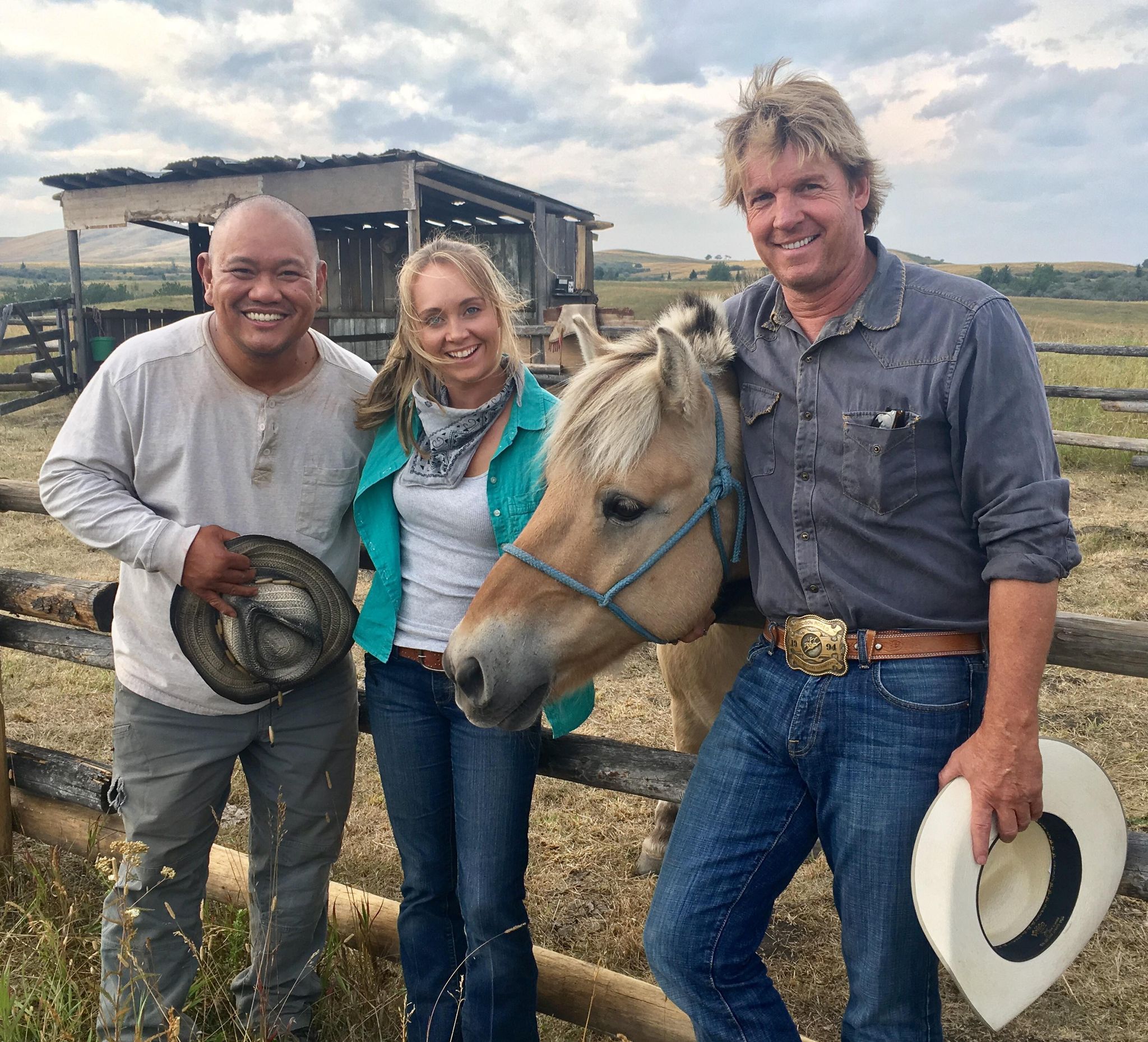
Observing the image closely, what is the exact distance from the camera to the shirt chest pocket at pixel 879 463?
1.70 meters

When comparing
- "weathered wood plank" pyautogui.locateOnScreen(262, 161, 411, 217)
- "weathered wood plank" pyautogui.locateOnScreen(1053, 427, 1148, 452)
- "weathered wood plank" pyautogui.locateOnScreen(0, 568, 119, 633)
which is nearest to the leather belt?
"weathered wood plank" pyautogui.locateOnScreen(0, 568, 119, 633)

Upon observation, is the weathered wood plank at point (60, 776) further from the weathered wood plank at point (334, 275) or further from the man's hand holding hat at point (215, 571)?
the weathered wood plank at point (334, 275)

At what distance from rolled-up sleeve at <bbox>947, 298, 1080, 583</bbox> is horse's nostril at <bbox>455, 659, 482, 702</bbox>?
3.41 ft

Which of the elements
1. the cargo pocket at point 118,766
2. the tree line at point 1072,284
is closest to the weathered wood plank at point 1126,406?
the cargo pocket at point 118,766

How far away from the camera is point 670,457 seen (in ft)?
6.52

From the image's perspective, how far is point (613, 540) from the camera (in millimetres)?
1957

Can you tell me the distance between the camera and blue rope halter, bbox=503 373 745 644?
191cm

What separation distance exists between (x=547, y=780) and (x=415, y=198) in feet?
30.4

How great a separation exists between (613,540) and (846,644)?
1.82 feet

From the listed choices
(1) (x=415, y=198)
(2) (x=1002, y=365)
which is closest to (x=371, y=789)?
(2) (x=1002, y=365)

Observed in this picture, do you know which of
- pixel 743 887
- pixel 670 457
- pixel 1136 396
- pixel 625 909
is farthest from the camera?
pixel 1136 396

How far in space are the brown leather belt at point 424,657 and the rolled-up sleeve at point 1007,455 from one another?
1311 millimetres

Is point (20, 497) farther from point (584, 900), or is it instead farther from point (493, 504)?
point (584, 900)

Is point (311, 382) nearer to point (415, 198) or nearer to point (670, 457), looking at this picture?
point (670, 457)
